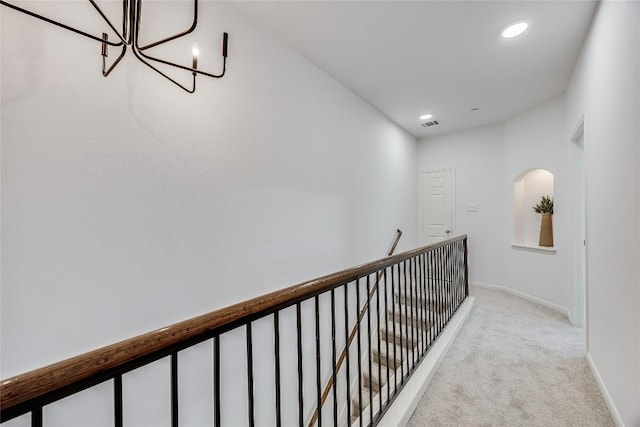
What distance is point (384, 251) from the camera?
160 inches

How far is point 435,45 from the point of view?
8.07ft

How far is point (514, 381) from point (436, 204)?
11.5 feet

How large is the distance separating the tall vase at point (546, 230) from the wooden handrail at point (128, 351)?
4.20m

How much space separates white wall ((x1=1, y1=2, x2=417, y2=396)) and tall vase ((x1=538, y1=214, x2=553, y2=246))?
10.6 ft

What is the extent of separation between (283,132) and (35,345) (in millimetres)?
1973

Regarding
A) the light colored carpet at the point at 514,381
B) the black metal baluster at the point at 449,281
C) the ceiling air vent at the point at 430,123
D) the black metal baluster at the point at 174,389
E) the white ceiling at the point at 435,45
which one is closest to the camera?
the black metal baluster at the point at 174,389

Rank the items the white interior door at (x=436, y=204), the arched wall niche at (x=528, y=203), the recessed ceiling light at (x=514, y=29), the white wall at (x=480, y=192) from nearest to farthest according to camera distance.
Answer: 1. the recessed ceiling light at (x=514, y=29)
2. the arched wall niche at (x=528, y=203)
3. the white wall at (x=480, y=192)
4. the white interior door at (x=436, y=204)

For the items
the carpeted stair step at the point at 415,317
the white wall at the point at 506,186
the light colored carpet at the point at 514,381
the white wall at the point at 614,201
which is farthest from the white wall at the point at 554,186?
the carpeted stair step at the point at 415,317

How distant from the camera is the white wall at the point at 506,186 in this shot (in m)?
3.58

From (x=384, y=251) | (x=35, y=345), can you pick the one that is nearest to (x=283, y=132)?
(x=35, y=345)

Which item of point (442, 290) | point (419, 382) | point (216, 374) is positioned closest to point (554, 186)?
point (442, 290)

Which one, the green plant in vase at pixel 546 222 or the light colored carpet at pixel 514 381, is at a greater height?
the green plant in vase at pixel 546 222

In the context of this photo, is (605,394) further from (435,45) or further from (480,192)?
(480,192)

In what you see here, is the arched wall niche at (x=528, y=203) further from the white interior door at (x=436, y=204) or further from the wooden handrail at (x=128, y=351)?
the wooden handrail at (x=128, y=351)
